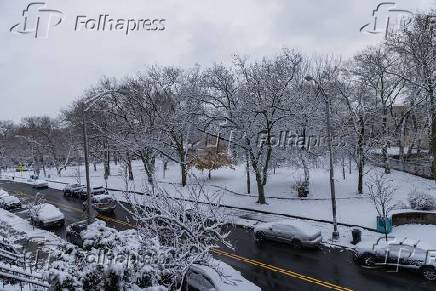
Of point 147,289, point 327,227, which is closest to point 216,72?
point 327,227

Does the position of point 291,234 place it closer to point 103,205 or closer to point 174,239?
point 174,239

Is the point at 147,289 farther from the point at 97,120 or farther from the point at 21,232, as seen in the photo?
the point at 97,120

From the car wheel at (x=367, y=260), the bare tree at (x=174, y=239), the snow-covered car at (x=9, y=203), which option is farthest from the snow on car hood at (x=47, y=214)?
the car wheel at (x=367, y=260)

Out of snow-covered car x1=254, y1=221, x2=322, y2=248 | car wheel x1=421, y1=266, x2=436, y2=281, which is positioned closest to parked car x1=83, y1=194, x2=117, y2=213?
snow-covered car x1=254, y1=221, x2=322, y2=248

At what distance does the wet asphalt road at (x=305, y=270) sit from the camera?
14.9 m

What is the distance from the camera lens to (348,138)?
108 feet

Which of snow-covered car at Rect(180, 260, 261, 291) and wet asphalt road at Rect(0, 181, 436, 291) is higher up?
snow-covered car at Rect(180, 260, 261, 291)

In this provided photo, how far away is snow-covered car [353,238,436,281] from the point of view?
15.3 metres

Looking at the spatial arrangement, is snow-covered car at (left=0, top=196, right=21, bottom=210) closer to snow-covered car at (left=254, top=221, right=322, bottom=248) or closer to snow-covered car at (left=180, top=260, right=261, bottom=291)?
snow-covered car at (left=254, top=221, right=322, bottom=248)

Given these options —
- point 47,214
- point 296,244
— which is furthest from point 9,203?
point 296,244

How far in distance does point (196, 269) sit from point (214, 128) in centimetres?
2168

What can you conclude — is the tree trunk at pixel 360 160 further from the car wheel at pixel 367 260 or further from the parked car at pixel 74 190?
the parked car at pixel 74 190

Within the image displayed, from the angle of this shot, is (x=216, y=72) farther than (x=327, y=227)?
Yes

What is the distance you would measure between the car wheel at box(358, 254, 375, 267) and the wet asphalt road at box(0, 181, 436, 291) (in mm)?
422
